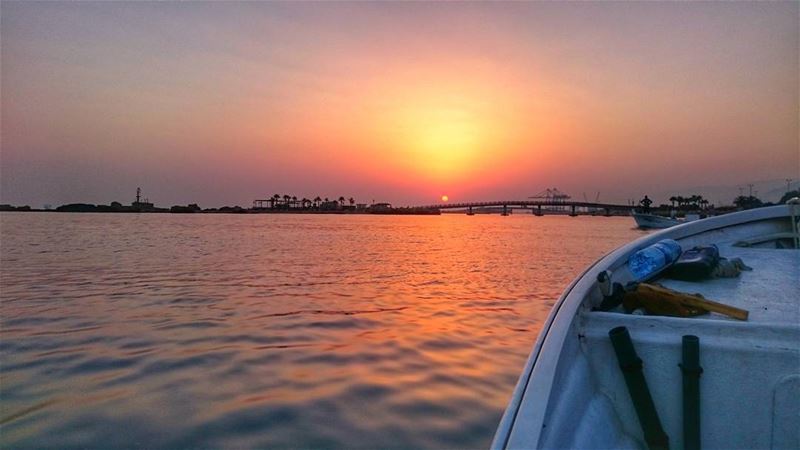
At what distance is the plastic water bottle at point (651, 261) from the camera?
4.62 metres

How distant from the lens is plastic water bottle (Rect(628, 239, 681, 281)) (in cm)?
462

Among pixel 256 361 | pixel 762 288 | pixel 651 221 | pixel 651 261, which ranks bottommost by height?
pixel 256 361

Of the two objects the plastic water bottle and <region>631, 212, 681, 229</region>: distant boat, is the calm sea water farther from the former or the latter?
<region>631, 212, 681, 229</region>: distant boat

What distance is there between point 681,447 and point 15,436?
4598mm

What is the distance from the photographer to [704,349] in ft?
7.85

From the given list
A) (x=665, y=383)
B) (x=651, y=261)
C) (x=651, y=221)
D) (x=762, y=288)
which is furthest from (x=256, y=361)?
(x=651, y=221)

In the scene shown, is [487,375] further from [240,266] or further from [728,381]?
[240,266]

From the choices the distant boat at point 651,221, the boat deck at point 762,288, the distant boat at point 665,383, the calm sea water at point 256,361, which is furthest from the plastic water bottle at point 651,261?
the distant boat at point 651,221

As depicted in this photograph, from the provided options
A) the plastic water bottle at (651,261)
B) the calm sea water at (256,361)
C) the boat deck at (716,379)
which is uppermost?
the plastic water bottle at (651,261)

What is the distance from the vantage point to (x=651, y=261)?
4.70 meters

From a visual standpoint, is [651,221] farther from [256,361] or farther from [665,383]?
[665,383]

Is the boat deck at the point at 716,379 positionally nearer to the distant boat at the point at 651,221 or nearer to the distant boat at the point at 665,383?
the distant boat at the point at 665,383

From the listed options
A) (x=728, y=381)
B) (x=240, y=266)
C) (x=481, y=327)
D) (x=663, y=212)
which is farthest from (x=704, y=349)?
(x=663, y=212)

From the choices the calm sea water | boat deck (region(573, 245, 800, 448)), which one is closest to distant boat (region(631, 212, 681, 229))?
the calm sea water
